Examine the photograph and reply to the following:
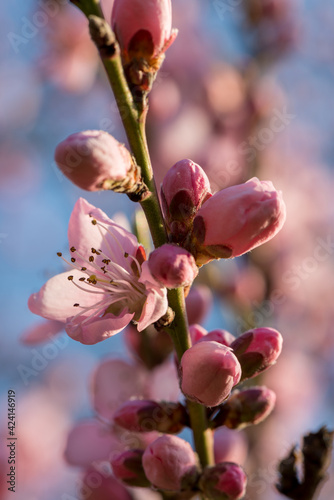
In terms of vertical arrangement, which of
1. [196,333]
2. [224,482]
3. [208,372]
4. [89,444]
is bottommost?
[89,444]

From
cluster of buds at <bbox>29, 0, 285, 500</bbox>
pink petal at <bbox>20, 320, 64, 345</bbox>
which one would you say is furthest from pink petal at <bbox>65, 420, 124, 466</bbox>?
cluster of buds at <bbox>29, 0, 285, 500</bbox>

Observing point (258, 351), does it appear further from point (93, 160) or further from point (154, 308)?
point (93, 160)

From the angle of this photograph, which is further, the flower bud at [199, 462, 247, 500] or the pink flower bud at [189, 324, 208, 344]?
the pink flower bud at [189, 324, 208, 344]

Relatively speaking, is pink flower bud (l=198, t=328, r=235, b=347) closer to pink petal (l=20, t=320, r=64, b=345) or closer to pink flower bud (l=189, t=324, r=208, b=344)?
pink flower bud (l=189, t=324, r=208, b=344)

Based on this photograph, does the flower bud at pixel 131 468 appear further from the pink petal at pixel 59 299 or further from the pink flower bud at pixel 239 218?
the pink flower bud at pixel 239 218

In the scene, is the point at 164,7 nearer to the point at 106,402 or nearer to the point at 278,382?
the point at 106,402

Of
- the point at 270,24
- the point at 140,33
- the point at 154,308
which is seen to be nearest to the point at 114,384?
the point at 154,308
